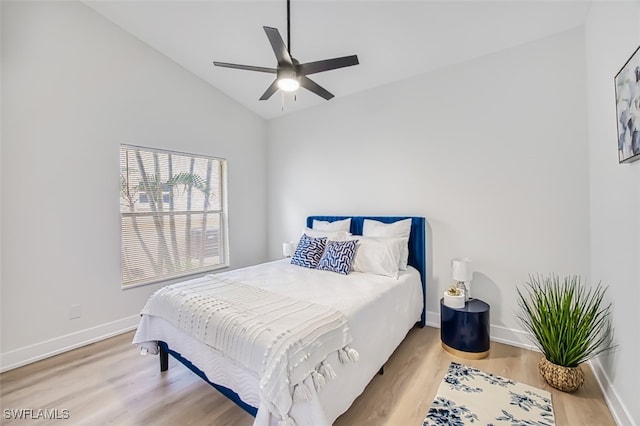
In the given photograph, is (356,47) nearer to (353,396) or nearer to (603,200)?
(603,200)

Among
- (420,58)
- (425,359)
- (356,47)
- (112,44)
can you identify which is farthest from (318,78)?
(425,359)

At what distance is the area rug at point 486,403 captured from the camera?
171cm

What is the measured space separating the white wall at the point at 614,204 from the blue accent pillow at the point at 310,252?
2.34m

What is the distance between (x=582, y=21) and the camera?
2.32 metres

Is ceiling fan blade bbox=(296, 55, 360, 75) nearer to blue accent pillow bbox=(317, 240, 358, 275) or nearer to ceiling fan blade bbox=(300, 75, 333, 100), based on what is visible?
ceiling fan blade bbox=(300, 75, 333, 100)

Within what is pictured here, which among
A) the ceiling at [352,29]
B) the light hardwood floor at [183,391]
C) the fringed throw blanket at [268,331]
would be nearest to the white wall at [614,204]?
the light hardwood floor at [183,391]

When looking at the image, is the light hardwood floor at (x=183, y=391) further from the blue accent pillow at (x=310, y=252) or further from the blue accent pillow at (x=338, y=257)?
the blue accent pillow at (x=310, y=252)

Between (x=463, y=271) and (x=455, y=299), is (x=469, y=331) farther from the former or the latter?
(x=463, y=271)

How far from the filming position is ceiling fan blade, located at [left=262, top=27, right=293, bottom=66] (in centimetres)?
164

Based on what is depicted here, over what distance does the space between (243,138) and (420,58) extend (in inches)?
110

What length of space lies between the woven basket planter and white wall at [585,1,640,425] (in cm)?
15

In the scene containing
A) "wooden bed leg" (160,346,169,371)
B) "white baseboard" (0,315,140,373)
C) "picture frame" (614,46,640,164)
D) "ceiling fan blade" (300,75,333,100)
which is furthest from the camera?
"white baseboard" (0,315,140,373)

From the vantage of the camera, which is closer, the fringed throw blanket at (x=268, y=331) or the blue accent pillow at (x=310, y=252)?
the fringed throw blanket at (x=268, y=331)

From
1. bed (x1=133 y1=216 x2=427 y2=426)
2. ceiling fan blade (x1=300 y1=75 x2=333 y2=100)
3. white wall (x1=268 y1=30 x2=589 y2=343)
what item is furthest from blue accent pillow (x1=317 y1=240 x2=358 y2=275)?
ceiling fan blade (x1=300 y1=75 x2=333 y2=100)
